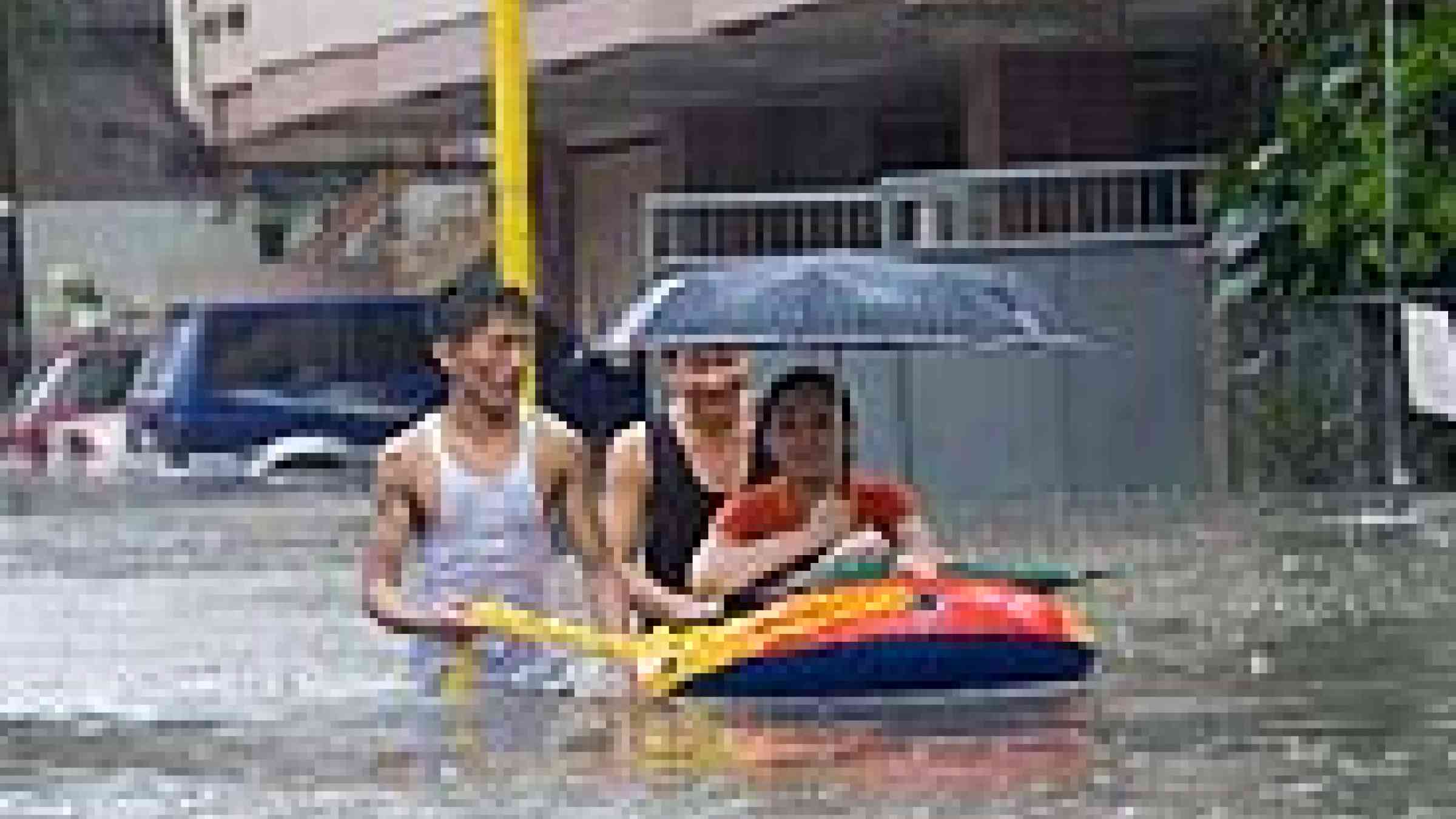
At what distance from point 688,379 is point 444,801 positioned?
2.37 meters

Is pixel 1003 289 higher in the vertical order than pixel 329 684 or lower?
higher

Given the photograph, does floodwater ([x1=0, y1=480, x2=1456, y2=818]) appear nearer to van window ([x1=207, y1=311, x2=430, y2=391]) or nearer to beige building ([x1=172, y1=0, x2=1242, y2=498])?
beige building ([x1=172, y1=0, x2=1242, y2=498])

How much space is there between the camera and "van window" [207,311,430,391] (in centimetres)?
3362

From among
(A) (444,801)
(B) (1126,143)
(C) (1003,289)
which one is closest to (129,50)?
(B) (1126,143)

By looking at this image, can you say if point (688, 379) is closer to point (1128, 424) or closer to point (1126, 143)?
point (1128, 424)

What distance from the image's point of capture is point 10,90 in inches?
2331

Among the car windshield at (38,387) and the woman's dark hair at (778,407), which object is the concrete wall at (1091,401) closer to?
the car windshield at (38,387)

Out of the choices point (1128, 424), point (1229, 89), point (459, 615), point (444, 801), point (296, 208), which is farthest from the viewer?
point (296, 208)

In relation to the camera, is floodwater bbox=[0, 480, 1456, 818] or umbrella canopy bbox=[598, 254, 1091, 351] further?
umbrella canopy bbox=[598, 254, 1091, 351]

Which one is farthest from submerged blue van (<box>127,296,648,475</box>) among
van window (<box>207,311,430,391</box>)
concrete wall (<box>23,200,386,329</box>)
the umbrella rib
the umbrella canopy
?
concrete wall (<box>23,200,386,329</box>)

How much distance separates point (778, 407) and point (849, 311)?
214 centimetres

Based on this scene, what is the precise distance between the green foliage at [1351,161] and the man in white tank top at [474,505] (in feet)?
48.7

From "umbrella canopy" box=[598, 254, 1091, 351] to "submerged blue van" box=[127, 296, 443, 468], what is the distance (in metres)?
17.8

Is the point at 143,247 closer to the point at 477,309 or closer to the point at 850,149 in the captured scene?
the point at 850,149
